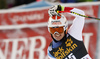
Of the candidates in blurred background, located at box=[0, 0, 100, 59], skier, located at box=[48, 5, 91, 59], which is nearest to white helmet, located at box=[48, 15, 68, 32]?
skier, located at box=[48, 5, 91, 59]

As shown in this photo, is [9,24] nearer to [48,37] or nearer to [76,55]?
[48,37]

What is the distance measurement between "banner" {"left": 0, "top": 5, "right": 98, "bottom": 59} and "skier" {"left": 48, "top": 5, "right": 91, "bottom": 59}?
1636mm

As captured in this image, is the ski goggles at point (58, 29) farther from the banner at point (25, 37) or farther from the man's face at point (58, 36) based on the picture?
the banner at point (25, 37)

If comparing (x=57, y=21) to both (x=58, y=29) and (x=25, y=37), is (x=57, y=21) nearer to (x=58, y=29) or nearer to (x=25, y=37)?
(x=58, y=29)

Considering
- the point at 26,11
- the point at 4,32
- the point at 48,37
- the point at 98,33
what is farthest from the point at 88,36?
the point at 4,32

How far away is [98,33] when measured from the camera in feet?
14.0

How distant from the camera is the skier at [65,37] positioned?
2.63 m

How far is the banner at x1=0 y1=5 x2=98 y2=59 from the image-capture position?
14.5 ft

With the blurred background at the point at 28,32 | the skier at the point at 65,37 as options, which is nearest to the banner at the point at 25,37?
the blurred background at the point at 28,32

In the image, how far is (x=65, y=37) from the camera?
2732 mm

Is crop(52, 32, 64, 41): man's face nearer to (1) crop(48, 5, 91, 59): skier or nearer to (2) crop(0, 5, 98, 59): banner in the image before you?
(1) crop(48, 5, 91, 59): skier

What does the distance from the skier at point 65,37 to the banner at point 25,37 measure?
1.64m

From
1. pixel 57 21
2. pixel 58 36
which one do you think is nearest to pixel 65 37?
pixel 58 36

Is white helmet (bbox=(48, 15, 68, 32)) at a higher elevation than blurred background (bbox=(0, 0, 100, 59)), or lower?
higher
